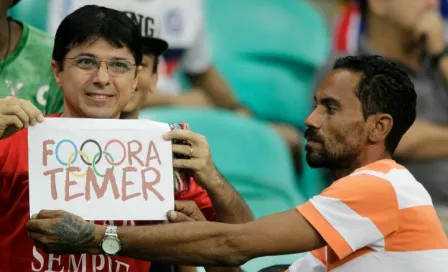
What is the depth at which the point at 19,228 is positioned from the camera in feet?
8.66

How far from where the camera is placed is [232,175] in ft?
14.7

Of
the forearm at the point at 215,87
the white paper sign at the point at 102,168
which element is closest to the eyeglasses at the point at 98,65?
the white paper sign at the point at 102,168

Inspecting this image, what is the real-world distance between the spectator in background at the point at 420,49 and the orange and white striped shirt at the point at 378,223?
7.56ft

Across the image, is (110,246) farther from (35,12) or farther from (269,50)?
(269,50)

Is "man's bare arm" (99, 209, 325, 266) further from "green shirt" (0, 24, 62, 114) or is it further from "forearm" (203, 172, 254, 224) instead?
"green shirt" (0, 24, 62, 114)

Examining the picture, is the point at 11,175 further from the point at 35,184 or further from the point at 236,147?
the point at 236,147

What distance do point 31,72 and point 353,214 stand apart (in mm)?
1246

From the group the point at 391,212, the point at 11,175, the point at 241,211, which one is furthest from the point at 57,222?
the point at 391,212

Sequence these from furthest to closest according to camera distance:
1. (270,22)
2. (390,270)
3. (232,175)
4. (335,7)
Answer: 1. (335,7)
2. (270,22)
3. (232,175)
4. (390,270)

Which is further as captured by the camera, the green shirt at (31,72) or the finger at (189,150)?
the green shirt at (31,72)

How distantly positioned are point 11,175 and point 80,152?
0.24 metres

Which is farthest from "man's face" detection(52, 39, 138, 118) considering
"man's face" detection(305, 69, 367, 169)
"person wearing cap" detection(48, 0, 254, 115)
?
"person wearing cap" detection(48, 0, 254, 115)

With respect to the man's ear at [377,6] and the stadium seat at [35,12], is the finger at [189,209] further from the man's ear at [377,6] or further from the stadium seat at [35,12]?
the man's ear at [377,6]

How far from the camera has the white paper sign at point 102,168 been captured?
95.7 inches
